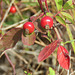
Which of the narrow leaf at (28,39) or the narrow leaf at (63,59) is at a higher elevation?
the narrow leaf at (28,39)

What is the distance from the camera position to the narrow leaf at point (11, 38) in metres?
0.75

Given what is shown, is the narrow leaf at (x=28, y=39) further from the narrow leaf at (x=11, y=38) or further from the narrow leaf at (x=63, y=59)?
the narrow leaf at (x=63, y=59)

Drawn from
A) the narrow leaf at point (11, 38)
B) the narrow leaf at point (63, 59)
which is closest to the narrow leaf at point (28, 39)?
the narrow leaf at point (11, 38)

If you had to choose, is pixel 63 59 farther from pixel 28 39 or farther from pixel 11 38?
pixel 11 38

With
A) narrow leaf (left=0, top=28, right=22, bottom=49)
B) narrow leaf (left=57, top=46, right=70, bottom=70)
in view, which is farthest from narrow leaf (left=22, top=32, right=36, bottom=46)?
narrow leaf (left=57, top=46, right=70, bottom=70)

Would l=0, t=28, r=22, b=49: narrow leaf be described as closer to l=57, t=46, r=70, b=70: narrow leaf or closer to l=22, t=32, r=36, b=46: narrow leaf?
l=22, t=32, r=36, b=46: narrow leaf

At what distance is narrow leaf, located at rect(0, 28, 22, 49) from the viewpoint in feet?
2.47

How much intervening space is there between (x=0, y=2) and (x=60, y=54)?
97cm

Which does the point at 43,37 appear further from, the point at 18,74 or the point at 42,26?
the point at 18,74

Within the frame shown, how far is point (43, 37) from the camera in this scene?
0.85 meters

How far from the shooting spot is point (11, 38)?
2.53 feet

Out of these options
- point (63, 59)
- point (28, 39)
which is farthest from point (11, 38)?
point (63, 59)

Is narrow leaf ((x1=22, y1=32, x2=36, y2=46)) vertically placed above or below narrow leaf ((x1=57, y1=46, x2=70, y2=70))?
above

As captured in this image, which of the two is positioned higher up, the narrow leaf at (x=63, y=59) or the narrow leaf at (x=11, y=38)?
the narrow leaf at (x=11, y=38)
